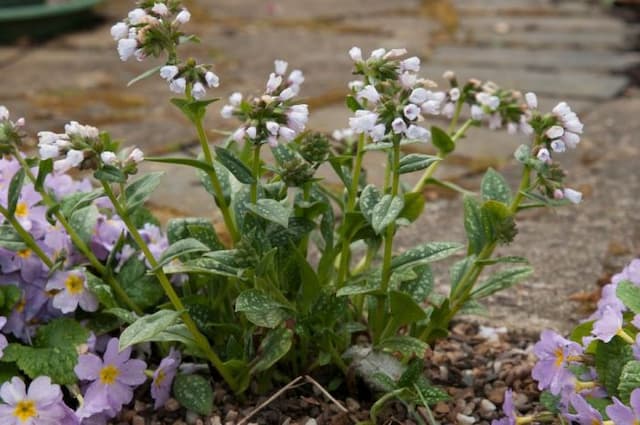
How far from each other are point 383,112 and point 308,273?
1.12ft

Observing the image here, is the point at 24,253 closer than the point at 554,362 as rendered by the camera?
No

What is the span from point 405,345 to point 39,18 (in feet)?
11.4

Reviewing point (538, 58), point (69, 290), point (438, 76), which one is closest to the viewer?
point (69, 290)

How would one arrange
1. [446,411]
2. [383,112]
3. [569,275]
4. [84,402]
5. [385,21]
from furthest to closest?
[385,21]
[569,275]
[446,411]
[84,402]
[383,112]

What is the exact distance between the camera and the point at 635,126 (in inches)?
129

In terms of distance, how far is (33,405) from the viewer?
150cm

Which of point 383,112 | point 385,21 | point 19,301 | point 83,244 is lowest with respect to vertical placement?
point 385,21

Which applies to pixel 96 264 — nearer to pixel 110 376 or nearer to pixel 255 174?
pixel 110 376

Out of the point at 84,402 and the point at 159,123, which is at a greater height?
the point at 84,402

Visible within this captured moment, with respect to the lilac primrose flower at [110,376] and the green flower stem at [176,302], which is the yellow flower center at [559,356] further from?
the lilac primrose flower at [110,376]

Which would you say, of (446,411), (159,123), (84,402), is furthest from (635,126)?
(84,402)

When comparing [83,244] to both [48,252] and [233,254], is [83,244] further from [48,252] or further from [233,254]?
[233,254]

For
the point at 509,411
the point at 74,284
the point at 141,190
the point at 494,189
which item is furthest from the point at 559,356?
the point at 74,284

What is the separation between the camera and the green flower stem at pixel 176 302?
1.48 meters
